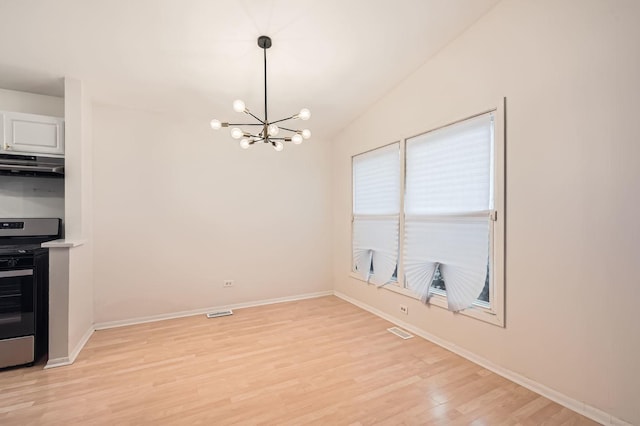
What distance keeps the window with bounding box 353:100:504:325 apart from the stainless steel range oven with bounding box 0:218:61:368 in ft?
12.8

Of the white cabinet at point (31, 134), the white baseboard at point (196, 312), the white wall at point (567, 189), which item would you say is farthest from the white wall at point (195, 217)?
the white wall at point (567, 189)

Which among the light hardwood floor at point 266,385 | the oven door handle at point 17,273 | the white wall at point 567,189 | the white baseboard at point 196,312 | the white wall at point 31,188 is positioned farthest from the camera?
the white baseboard at point 196,312

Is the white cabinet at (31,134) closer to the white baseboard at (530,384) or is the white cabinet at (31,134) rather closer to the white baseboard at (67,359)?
the white baseboard at (67,359)

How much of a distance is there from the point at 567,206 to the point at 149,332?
4567mm

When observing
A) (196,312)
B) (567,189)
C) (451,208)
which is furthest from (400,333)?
(196,312)

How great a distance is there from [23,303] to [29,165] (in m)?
1.39

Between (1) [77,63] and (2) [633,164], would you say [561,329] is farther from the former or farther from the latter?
(1) [77,63]

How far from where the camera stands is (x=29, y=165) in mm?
3016

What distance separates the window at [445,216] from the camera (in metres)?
2.79

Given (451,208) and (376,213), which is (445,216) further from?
(376,213)

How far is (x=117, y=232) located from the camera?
3.91 metres

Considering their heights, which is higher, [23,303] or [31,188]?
[31,188]

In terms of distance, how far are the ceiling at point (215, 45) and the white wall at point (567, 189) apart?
683 millimetres

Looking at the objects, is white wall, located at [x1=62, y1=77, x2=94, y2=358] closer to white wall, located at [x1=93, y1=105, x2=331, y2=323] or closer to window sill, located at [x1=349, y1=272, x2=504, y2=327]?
white wall, located at [x1=93, y1=105, x2=331, y2=323]
